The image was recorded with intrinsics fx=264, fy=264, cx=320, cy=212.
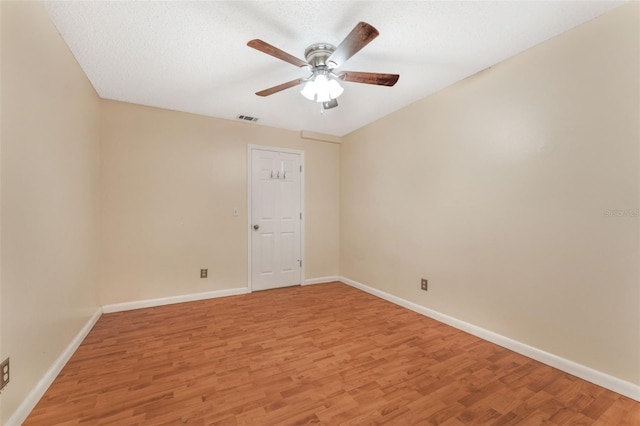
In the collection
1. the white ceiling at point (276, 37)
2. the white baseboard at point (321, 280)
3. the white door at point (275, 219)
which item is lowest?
the white baseboard at point (321, 280)

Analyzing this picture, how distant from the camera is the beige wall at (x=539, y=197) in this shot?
1726 mm

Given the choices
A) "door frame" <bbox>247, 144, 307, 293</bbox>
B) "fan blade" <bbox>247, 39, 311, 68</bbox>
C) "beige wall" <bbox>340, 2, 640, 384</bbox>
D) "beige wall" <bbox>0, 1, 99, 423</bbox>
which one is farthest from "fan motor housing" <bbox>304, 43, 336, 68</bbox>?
"door frame" <bbox>247, 144, 307, 293</bbox>

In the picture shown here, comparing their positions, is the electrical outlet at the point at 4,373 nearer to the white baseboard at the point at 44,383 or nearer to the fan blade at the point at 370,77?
Result: the white baseboard at the point at 44,383

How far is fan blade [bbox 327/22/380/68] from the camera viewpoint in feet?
4.86

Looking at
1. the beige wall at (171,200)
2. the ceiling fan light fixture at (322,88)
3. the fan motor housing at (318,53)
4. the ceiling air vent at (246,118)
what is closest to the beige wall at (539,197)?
the ceiling fan light fixture at (322,88)

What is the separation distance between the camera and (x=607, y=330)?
1768 mm

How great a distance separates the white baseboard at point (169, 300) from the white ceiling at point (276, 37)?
246cm

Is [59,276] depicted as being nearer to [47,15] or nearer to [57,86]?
[57,86]

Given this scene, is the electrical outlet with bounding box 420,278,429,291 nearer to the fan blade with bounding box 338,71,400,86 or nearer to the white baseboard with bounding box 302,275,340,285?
the white baseboard with bounding box 302,275,340,285

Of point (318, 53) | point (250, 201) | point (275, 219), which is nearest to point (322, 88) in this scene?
point (318, 53)

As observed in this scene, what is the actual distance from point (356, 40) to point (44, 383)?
291 cm

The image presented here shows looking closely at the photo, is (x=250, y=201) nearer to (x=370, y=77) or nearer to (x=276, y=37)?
(x=276, y=37)

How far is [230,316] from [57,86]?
253 cm

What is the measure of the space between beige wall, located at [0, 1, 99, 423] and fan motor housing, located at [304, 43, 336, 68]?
1723 millimetres
